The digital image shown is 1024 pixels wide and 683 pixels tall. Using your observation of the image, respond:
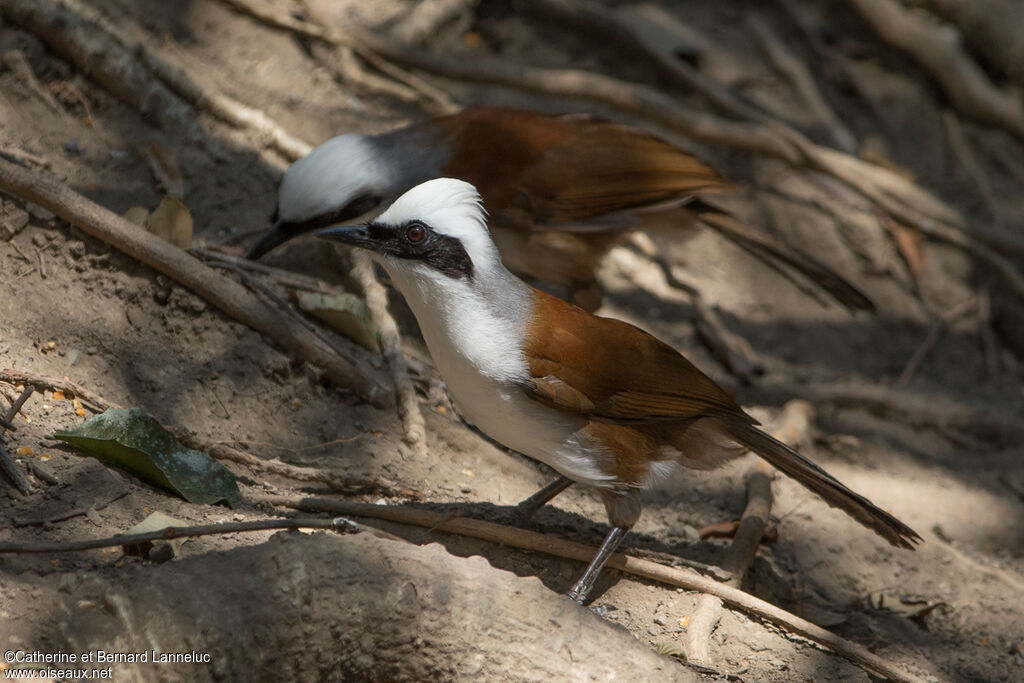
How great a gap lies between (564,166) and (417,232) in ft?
6.30

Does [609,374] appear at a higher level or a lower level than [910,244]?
lower

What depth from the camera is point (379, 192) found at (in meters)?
4.54

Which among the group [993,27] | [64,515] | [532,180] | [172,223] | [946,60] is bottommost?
[64,515]

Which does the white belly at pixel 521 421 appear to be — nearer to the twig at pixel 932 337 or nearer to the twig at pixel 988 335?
the twig at pixel 932 337

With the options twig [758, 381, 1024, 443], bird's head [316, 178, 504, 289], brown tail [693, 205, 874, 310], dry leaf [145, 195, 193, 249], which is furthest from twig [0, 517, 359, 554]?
brown tail [693, 205, 874, 310]

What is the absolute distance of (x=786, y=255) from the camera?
5688 mm

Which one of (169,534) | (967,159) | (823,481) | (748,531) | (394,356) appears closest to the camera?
(169,534)

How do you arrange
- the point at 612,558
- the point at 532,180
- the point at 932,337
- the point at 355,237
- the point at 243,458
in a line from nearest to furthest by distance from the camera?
the point at 355,237 → the point at 243,458 → the point at 612,558 → the point at 532,180 → the point at 932,337

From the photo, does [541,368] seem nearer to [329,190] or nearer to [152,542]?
[152,542]

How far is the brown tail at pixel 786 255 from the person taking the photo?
5504 mm

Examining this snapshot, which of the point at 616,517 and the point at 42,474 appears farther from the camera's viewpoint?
the point at 616,517

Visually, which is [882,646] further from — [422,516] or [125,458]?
[125,458]

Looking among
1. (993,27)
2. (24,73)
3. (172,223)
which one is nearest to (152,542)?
(172,223)

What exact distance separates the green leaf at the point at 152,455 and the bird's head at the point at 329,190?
4.24 ft
